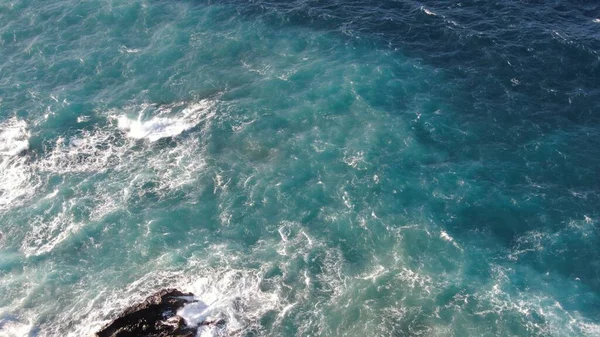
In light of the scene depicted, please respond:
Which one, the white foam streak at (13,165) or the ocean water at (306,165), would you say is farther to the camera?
the white foam streak at (13,165)

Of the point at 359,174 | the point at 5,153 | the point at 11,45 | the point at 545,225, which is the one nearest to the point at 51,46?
the point at 11,45

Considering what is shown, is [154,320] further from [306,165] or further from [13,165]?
[13,165]

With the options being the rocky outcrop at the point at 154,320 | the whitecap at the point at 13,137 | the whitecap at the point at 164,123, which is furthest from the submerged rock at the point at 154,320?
the whitecap at the point at 13,137

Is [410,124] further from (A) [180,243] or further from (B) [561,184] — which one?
(A) [180,243]

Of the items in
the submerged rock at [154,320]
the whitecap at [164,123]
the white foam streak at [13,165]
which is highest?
the whitecap at [164,123]

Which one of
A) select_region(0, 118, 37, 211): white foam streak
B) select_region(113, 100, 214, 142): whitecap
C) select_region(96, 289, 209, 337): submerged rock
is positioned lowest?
select_region(96, 289, 209, 337): submerged rock

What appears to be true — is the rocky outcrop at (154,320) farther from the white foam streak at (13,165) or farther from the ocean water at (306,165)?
the white foam streak at (13,165)

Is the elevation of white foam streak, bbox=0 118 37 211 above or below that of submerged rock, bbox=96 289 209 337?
above

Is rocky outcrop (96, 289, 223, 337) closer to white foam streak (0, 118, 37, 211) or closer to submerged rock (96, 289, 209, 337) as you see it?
submerged rock (96, 289, 209, 337)

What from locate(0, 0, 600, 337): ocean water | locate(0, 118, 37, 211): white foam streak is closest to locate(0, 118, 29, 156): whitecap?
locate(0, 118, 37, 211): white foam streak
